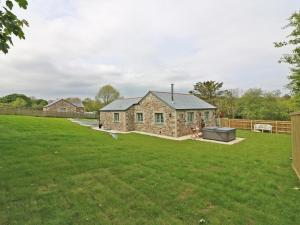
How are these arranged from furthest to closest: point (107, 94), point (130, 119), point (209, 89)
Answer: point (107, 94)
point (209, 89)
point (130, 119)

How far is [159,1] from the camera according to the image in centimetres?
1167

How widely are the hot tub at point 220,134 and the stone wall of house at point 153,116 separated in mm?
2962

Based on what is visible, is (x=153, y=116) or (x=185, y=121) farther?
(x=153, y=116)

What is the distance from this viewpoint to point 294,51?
10594 mm

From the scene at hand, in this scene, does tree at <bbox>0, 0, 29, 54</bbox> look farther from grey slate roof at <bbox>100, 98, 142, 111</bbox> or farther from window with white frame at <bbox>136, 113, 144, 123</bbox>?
grey slate roof at <bbox>100, 98, 142, 111</bbox>

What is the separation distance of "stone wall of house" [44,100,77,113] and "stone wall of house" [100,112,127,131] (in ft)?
111

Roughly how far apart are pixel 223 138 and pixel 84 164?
12.3m

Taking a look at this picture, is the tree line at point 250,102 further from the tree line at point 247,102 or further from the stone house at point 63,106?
the stone house at point 63,106

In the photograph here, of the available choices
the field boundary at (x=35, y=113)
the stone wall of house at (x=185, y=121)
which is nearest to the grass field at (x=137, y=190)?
the stone wall of house at (x=185, y=121)

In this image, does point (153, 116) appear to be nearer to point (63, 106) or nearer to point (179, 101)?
point (179, 101)

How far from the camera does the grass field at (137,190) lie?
4234 mm

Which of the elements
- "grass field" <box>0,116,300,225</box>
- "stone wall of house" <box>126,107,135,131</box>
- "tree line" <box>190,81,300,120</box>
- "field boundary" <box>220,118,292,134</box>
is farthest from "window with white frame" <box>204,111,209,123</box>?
"grass field" <box>0,116,300,225</box>

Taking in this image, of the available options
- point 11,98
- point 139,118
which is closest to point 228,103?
point 139,118

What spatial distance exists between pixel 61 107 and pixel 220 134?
161ft
